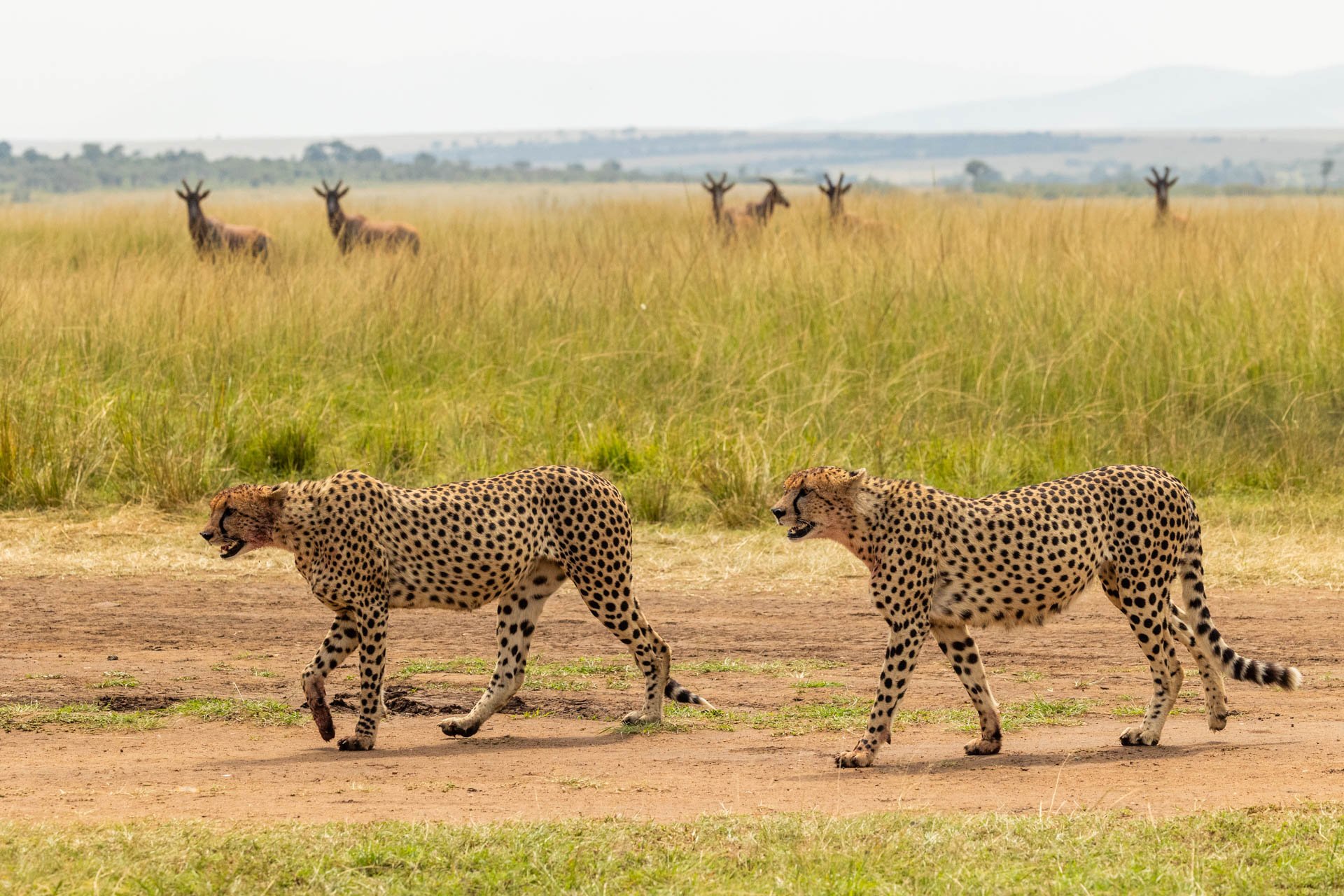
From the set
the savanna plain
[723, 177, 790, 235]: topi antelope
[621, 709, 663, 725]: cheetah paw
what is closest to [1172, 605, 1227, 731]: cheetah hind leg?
the savanna plain

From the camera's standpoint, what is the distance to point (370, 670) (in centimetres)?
572

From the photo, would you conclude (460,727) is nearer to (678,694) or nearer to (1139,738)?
(678,694)

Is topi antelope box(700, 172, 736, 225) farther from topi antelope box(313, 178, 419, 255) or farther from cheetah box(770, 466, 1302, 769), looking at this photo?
cheetah box(770, 466, 1302, 769)

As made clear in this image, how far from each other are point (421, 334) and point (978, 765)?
25.2 ft

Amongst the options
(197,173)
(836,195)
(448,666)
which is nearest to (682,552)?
(448,666)

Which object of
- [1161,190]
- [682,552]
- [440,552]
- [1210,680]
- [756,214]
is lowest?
[682,552]

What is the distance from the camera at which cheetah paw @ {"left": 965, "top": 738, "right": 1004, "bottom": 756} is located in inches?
217

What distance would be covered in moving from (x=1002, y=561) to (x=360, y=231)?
14573mm

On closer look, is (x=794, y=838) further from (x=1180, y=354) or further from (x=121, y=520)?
(x=1180, y=354)

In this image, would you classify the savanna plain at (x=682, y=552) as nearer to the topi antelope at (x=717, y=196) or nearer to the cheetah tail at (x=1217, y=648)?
the cheetah tail at (x=1217, y=648)

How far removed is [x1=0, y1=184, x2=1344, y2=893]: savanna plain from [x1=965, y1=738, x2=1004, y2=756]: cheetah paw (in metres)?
0.11

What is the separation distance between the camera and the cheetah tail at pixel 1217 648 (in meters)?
5.73

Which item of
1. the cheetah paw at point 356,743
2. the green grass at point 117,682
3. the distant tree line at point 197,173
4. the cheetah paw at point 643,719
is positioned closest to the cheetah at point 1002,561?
the cheetah paw at point 643,719

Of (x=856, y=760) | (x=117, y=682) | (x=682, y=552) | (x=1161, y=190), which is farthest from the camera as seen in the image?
(x=1161, y=190)
